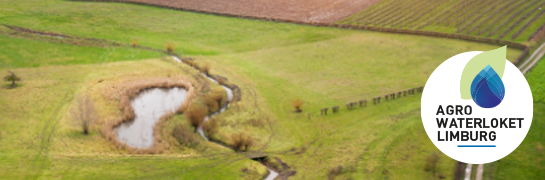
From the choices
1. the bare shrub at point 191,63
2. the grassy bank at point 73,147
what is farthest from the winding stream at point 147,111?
the bare shrub at point 191,63

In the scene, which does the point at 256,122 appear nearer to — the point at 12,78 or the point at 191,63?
the point at 191,63

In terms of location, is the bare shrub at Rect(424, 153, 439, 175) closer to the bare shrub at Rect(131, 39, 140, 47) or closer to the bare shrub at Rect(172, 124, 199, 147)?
the bare shrub at Rect(172, 124, 199, 147)

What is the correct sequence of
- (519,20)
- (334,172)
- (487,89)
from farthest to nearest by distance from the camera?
(519,20), (334,172), (487,89)

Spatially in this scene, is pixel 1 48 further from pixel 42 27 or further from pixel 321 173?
pixel 321 173

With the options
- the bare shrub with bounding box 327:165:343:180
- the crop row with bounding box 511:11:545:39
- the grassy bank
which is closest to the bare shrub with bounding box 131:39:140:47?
the grassy bank

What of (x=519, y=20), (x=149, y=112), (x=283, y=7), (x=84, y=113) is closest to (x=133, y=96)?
(x=149, y=112)

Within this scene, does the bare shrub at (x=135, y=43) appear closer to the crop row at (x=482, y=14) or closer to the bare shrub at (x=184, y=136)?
the bare shrub at (x=184, y=136)
